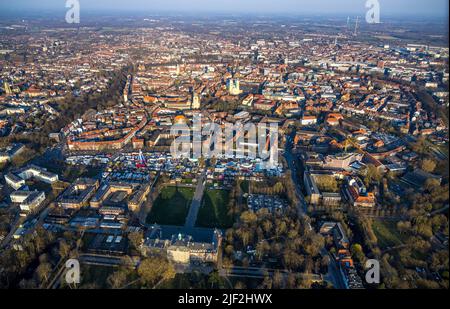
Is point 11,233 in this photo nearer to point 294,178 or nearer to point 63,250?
point 63,250

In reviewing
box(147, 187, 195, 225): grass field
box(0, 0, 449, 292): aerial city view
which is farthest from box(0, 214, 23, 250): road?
box(147, 187, 195, 225): grass field

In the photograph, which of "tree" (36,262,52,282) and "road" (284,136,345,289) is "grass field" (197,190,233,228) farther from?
"tree" (36,262,52,282)

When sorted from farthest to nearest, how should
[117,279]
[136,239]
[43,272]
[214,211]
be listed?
1. [214,211]
2. [136,239]
3. [43,272]
4. [117,279]

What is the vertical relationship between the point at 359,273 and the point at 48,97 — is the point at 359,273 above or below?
below

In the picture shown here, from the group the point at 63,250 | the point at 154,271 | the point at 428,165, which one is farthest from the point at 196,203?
the point at 428,165
